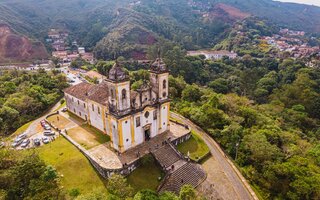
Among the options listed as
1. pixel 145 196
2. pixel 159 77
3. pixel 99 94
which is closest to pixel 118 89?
pixel 159 77

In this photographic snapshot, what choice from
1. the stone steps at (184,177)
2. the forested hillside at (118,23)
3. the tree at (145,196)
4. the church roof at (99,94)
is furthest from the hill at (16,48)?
the tree at (145,196)

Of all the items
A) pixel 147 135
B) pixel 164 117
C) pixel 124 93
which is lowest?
pixel 147 135

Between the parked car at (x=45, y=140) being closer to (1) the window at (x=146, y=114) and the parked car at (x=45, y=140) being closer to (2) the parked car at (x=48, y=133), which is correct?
(2) the parked car at (x=48, y=133)

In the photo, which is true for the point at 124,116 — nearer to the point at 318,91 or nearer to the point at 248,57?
the point at 318,91

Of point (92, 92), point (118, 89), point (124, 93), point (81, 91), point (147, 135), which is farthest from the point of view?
point (81, 91)

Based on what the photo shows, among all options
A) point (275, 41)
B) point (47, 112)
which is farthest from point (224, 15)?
point (47, 112)

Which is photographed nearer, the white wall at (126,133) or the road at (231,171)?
the road at (231,171)

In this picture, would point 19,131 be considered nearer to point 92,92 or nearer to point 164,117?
point 92,92
